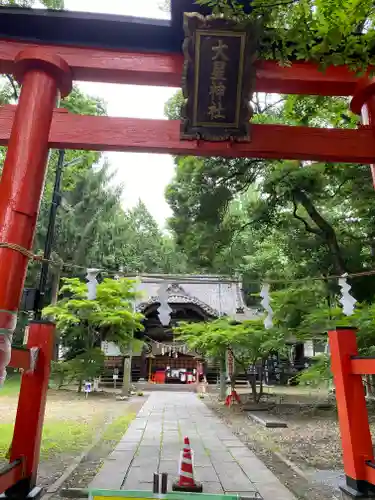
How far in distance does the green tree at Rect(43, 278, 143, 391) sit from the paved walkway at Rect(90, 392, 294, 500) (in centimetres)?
425

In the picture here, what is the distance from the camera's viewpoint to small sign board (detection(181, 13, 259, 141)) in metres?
3.51

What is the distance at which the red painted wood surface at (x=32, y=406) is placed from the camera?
3797mm

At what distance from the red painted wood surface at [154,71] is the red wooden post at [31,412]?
2.75m

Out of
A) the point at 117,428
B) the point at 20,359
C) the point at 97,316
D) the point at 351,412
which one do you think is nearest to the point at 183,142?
the point at 20,359

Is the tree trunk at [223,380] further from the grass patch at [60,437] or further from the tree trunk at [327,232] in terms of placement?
the tree trunk at [327,232]

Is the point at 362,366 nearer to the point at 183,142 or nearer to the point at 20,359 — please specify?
the point at 183,142

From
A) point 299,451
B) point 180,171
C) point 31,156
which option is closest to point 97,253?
point 180,171

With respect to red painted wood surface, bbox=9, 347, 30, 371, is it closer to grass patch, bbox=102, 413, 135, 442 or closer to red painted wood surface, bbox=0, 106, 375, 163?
red painted wood surface, bbox=0, 106, 375, 163

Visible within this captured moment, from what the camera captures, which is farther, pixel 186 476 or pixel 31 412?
pixel 186 476

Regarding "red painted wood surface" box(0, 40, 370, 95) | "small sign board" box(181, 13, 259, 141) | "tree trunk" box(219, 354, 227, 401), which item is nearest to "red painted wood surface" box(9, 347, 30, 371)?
"small sign board" box(181, 13, 259, 141)

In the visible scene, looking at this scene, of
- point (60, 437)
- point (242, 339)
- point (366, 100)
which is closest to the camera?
point (366, 100)

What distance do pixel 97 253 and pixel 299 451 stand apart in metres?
16.5

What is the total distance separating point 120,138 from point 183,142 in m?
0.64

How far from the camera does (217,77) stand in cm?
376
